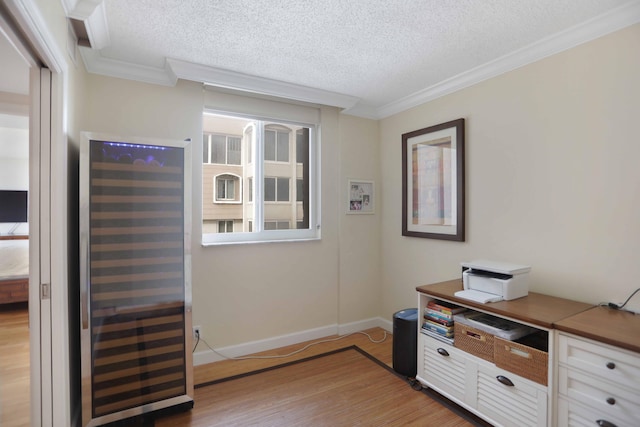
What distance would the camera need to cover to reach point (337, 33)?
203 centimetres

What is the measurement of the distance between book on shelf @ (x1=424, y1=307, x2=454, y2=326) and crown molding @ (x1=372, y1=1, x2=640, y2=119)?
1.87m

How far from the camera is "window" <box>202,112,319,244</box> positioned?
2.88 metres

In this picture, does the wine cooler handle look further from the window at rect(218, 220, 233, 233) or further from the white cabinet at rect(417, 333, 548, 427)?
the white cabinet at rect(417, 333, 548, 427)

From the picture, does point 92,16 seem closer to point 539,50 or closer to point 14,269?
point 14,269

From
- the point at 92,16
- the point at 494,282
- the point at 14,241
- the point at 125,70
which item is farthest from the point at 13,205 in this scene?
the point at 494,282

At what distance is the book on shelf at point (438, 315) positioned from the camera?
2205mm

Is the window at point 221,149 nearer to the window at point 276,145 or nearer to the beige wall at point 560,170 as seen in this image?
the window at point 276,145

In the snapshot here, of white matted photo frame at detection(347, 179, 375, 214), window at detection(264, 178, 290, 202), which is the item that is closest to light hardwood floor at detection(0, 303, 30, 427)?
window at detection(264, 178, 290, 202)

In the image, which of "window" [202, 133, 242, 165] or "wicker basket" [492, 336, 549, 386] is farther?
"window" [202, 133, 242, 165]

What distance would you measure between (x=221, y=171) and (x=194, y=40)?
3.63 ft

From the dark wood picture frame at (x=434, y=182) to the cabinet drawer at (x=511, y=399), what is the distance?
1.13 metres

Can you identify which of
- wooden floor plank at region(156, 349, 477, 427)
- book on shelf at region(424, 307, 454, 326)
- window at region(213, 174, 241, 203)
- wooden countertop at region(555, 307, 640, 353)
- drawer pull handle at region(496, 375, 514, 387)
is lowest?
wooden floor plank at region(156, 349, 477, 427)

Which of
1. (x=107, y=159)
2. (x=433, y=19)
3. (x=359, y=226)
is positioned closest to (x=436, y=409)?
(x=359, y=226)

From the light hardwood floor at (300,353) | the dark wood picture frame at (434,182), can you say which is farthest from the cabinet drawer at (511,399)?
the dark wood picture frame at (434,182)
